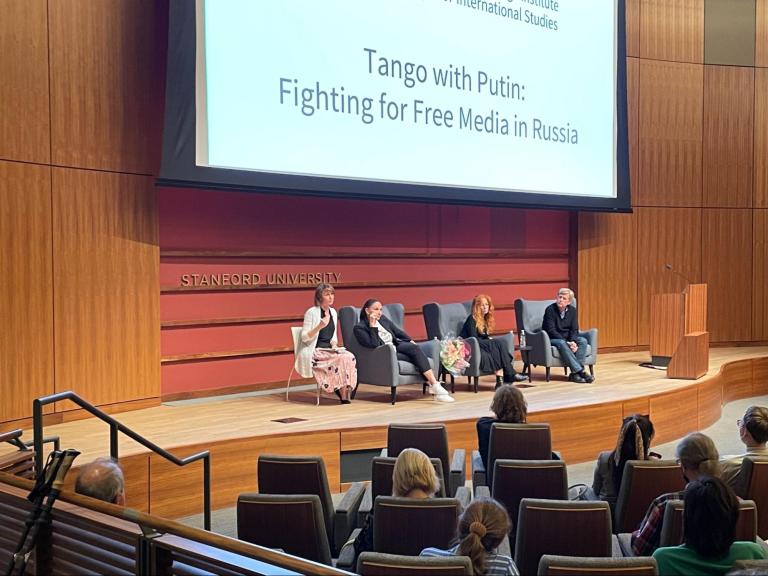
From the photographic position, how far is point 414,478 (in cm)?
302

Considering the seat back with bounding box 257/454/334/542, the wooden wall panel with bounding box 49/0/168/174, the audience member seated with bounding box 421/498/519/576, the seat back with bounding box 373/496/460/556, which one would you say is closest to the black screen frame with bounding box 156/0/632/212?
the wooden wall panel with bounding box 49/0/168/174

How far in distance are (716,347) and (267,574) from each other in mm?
10244

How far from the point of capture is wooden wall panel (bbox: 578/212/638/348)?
10367 mm

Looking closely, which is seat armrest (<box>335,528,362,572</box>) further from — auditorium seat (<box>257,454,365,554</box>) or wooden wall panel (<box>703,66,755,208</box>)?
wooden wall panel (<box>703,66,755,208</box>)

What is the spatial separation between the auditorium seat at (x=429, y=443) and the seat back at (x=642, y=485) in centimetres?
99

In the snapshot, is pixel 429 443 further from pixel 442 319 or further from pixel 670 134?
pixel 670 134

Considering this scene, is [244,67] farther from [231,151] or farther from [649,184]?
[649,184]

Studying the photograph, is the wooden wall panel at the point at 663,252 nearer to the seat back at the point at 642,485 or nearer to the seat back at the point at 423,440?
the seat back at the point at 423,440

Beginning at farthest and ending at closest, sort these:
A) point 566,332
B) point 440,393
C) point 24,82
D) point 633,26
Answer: point 633,26 < point 566,332 < point 440,393 < point 24,82

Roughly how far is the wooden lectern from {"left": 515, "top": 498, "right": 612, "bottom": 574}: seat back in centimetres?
580

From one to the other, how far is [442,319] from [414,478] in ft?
16.0

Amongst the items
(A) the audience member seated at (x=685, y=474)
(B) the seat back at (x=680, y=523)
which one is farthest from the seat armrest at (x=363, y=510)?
(B) the seat back at (x=680, y=523)

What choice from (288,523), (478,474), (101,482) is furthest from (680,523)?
(101,482)

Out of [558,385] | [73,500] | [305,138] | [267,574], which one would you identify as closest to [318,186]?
[305,138]
